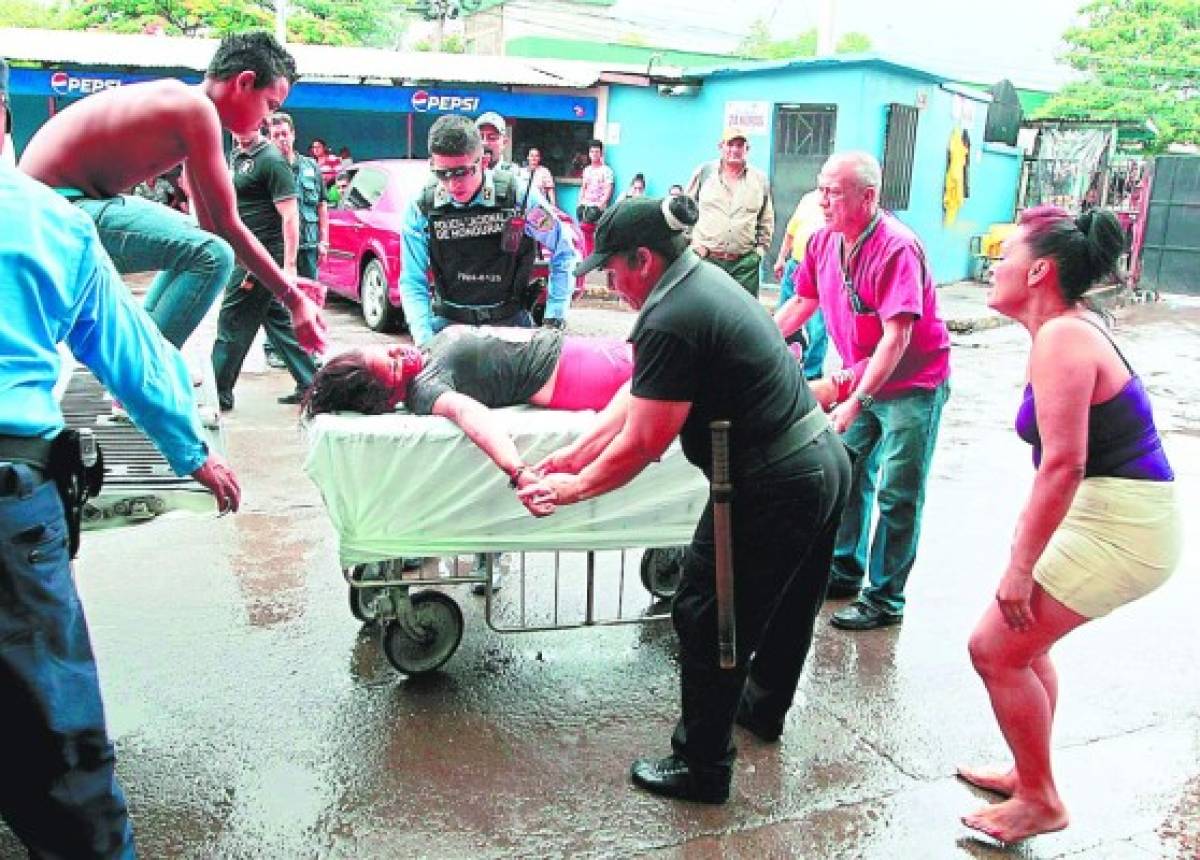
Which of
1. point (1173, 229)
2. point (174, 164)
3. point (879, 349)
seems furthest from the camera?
point (1173, 229)

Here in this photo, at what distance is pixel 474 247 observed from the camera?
15.9 feet

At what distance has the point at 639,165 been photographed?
657 inches

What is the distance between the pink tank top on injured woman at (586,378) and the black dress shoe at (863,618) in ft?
4.27

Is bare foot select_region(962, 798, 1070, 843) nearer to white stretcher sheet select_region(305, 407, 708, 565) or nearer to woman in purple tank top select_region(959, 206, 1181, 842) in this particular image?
woman in purple tank top select_region(959, 206, 1181, 842)

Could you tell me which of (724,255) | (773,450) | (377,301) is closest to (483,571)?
(773,450)

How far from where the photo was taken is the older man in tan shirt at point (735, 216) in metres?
8.34

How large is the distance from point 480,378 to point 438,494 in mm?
578

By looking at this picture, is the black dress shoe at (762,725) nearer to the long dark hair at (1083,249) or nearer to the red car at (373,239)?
the long dark hair at (1083,249)

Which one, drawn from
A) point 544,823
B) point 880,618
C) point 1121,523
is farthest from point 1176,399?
point 544,823

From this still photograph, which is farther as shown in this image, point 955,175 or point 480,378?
point 955,175

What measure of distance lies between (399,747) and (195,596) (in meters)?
1.49

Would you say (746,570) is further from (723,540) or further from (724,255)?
(724,255)

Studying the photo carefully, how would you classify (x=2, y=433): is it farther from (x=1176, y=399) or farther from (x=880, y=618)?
(x=1176, y=399)

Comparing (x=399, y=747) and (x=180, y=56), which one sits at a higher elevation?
(x=180, y=56)
